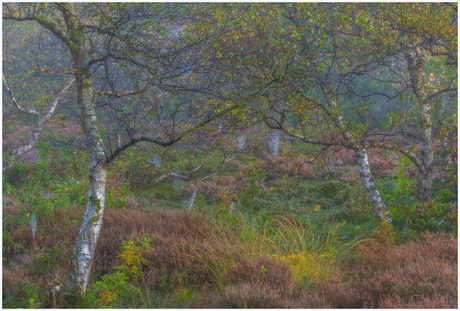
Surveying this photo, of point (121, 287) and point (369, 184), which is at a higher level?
point (369, 184)

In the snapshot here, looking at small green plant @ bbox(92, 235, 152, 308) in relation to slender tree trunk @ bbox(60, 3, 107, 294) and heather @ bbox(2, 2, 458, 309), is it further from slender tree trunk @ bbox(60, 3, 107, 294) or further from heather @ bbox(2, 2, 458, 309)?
slender tree trunk @ bbox(60, 3, 107, 294)

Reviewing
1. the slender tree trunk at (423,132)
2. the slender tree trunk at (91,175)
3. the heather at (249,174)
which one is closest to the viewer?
the heather at (249,174)

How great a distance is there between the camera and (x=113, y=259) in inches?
223

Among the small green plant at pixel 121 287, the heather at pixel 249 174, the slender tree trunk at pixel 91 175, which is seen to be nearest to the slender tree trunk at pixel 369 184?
the heather at pixel 249 174

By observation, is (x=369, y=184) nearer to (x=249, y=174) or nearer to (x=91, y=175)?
(x=249, y=174)

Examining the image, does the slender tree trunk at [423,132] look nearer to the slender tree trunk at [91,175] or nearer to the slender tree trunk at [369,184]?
the slender tree trunk at [369,184]

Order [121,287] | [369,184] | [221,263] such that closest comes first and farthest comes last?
[121,287], [221,263], [369,184]

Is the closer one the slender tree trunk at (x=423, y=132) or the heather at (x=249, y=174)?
the heather at (x=249, y=174)

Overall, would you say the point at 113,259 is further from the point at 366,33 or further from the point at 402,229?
the point at 366,33

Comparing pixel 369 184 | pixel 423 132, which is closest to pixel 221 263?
pixel 369 184

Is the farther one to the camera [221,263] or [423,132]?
[423,132]

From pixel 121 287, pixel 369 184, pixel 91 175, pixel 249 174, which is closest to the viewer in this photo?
pixel 121 287

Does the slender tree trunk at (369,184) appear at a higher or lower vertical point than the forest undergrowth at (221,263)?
higher

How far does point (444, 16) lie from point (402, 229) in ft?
13.5
